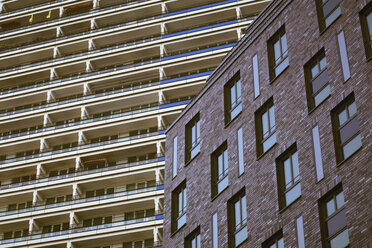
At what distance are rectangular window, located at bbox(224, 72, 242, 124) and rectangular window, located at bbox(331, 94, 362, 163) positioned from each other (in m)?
7.88

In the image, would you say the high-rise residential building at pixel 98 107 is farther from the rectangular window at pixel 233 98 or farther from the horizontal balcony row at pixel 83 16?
the rectangular window at pixel 233 98

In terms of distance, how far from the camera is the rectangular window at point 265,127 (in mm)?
33156

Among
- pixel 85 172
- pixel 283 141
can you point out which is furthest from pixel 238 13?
pixel 283 141

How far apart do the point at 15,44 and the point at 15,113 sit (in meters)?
14.0

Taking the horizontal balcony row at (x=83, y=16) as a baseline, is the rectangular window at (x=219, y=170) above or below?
below

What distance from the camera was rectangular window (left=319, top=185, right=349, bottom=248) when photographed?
26.6 m

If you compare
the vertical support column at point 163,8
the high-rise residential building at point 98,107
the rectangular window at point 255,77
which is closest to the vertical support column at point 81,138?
the high-rise residential building at point 98,107

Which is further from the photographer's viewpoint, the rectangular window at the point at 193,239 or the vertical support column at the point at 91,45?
the vertical support column at the point at 91,45

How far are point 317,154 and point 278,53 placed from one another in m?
7.19

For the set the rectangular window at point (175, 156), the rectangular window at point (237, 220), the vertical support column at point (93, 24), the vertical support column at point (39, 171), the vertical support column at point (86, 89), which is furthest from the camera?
the vertical support column at point (93, 24)

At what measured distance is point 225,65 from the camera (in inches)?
1539

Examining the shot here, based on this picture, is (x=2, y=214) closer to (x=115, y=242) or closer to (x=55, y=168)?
(x=55, y=168)

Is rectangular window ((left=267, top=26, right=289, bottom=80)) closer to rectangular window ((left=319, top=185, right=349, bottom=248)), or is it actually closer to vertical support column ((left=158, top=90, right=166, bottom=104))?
rectangular window ((left=319, top=185, right=349, bottom=248))

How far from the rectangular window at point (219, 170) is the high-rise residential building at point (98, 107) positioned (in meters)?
36.1
